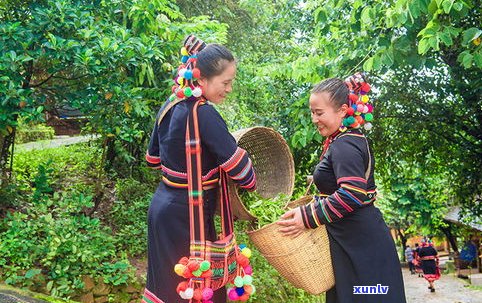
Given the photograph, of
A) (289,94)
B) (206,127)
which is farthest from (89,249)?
(289,94)

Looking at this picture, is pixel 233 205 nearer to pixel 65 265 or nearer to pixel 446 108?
pixel 65 265

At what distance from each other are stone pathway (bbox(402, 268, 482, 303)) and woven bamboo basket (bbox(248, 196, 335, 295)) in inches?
478

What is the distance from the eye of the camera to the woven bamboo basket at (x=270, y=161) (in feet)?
11.1

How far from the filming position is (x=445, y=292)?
15977 millimetres

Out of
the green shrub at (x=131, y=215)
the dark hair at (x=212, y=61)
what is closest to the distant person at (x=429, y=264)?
the green shrub at (x=131, y=215)

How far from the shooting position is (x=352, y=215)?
276 cm

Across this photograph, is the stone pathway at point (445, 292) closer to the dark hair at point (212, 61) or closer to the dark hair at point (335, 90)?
the dark hair at point (335, 90)

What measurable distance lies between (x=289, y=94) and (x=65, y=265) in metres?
4.42

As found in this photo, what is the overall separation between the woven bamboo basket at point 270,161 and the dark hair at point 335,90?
544 millimetres

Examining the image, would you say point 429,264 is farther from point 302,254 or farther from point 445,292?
point 302,254

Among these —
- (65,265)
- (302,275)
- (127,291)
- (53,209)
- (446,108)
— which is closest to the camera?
(302,275)

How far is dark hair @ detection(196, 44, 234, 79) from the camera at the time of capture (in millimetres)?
2641

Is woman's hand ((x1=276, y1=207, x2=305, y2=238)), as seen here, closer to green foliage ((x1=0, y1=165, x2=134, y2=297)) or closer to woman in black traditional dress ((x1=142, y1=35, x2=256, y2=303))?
woman in black traditional dress ((x1=142, y1=35, x2=256, y2=303))

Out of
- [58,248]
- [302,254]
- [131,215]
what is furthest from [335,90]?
[131,215]
